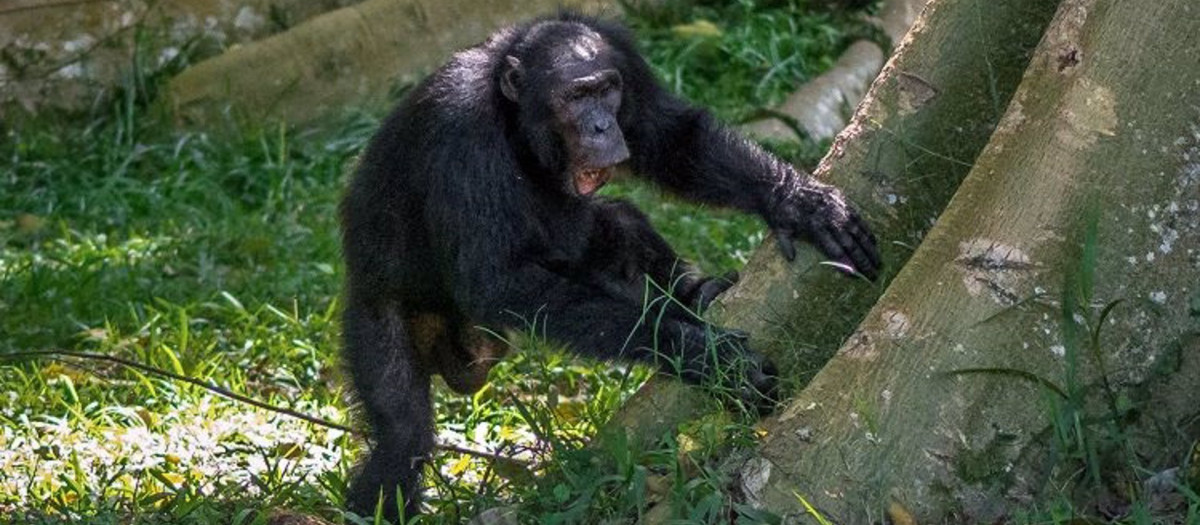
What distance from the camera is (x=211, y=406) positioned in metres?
6.67

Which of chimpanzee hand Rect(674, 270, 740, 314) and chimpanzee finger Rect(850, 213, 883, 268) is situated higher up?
chimpanzee finger Rect(850, 213, 883, 268)

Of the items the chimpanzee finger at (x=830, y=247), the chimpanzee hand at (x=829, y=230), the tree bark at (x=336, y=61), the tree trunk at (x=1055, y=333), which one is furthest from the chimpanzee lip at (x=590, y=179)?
the tree bark at (x=336, y=61)

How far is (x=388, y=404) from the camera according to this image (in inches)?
224

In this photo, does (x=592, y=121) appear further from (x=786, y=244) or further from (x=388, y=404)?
(x=388, y=404)

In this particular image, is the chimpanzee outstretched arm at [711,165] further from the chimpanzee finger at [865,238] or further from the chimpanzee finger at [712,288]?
the chimpanzee finger at [712,288]

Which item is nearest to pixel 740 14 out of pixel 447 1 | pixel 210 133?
pixel 447 1

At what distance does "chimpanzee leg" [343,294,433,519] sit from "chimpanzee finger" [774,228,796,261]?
1380 millimetres

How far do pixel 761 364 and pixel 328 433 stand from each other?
2285 mm

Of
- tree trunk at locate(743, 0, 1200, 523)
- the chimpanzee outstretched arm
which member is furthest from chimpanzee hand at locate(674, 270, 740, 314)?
tree trunk at locate(743, 0, 1200, 523)

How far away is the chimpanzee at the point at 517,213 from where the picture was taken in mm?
5363

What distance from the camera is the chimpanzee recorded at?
5363 mm

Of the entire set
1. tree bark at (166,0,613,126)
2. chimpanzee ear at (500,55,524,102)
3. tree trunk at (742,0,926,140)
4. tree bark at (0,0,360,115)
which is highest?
chimpanzee ear at (500,55,524,102)

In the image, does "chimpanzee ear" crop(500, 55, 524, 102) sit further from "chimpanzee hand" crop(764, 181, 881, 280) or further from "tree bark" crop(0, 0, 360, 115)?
"tree bark" crop(0, 0, 360, 115)

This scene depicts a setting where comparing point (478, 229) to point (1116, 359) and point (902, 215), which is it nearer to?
point (902, 215)
